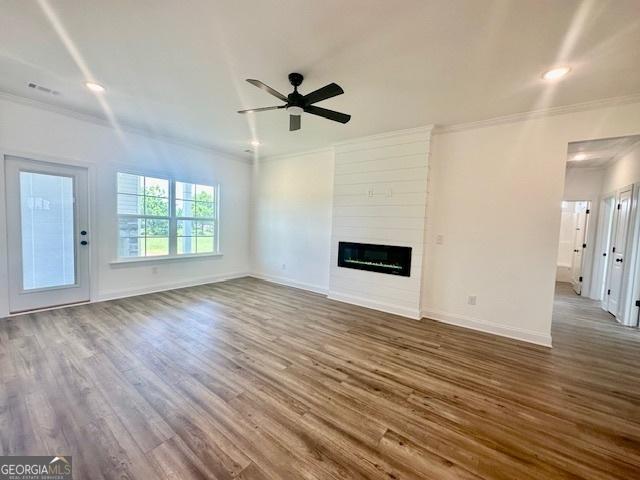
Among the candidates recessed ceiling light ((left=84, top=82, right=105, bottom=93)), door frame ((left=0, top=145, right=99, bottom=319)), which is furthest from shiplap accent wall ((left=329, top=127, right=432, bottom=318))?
door frame ((left=0, top=145, right=99, bottom=319))

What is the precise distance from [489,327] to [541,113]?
2.83 metres

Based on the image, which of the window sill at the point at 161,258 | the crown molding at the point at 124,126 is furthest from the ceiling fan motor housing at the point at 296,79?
the window sill at the point at 161,258

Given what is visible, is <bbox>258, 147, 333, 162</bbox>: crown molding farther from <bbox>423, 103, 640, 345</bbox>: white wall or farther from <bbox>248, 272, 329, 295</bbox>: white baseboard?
<bbox>248, 272, 329, 295</bbox>: white baseboard

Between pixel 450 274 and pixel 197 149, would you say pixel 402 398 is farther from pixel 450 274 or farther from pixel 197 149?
pixel 197 149

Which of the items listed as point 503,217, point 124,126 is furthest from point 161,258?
point 503,217

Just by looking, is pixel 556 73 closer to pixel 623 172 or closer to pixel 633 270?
pixel 633 270

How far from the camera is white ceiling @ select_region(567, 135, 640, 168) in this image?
3832mm

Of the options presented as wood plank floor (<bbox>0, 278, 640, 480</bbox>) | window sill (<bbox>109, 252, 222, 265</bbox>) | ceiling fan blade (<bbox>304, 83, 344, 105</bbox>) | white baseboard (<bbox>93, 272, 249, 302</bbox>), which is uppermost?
ceiling fan blade (<bbox>304, 83, 344, 105</bbox>)

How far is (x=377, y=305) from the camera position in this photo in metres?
4.48

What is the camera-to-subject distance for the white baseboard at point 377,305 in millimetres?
4125

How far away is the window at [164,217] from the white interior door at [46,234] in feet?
1.85

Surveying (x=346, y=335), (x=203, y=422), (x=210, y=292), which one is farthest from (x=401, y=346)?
(x=210, y=292)

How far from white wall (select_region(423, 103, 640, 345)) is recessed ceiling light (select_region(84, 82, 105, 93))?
4427mm

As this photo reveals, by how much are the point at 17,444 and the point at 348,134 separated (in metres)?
4.74
